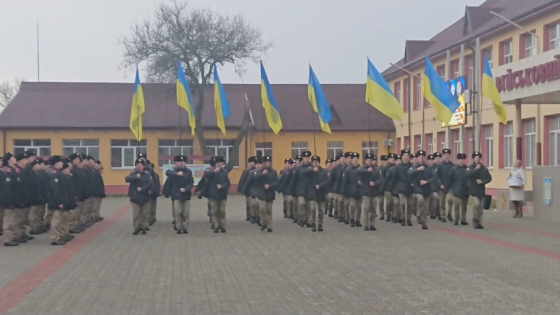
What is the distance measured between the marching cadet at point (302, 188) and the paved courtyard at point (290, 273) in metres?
1.25

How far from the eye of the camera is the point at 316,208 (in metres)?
20.2

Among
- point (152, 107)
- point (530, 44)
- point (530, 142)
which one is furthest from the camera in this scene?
point (152, 107)

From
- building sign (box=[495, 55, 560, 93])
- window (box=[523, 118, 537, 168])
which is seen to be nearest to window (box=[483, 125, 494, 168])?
window (box=[523, 118, 537, 168])

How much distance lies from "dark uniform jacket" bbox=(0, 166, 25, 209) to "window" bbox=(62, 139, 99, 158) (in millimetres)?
31676

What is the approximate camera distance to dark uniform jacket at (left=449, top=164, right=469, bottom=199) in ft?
67.4

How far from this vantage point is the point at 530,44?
3303cm

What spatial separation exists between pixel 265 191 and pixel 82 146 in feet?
101

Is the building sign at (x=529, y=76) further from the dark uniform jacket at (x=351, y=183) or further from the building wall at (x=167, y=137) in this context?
the building wall at (x=167, y=137)

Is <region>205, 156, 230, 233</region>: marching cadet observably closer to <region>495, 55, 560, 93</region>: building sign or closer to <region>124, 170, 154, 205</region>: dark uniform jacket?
<region>124, 170, 154, 205</region>: dark uniform jacket

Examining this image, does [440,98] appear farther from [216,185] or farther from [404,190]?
[216,185]

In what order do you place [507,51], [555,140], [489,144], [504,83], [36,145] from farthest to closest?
[36,145] → [489,144] → [507,51] → [555,140] → [504,83]

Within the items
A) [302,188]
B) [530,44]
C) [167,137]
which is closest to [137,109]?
[302,188]

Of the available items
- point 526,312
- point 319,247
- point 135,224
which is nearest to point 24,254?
point 135,224

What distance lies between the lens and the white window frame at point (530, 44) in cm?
3234
